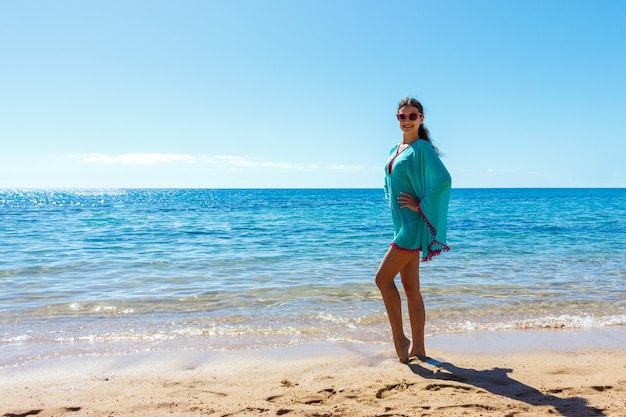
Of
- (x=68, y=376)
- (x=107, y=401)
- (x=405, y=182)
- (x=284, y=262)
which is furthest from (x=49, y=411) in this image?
(x=284, y=262)

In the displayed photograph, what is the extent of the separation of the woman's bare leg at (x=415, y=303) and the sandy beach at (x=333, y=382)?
0.57ft

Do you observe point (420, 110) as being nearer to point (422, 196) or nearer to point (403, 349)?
point (422, 196)

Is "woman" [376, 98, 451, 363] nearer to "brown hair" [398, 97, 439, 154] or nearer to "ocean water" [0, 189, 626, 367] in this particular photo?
"brown hair" [398, 97, 439, 154]

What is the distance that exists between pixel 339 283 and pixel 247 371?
12.7 feet

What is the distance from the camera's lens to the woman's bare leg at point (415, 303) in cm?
392

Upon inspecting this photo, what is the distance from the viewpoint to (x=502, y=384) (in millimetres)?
3439

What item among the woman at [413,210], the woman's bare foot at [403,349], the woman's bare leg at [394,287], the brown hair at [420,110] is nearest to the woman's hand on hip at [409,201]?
the woman at [413,210]

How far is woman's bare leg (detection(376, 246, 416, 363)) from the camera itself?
3816 mm

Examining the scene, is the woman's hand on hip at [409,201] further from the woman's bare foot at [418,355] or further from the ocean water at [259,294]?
the ocean water at [259,294]

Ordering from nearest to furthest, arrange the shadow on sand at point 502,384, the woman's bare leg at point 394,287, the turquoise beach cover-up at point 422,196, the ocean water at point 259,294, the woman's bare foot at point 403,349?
the shadow on sand at point 502,384 < the turquoise beach cover-up at point 422,196 < the woman's bare leg at point 394,287 < the woman's bare foot at point 403,349 < the ocean water at point 259,294

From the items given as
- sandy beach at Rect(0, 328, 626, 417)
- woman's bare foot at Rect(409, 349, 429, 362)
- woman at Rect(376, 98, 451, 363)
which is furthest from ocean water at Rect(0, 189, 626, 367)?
woman at Rect(376, 98, 451, 363)

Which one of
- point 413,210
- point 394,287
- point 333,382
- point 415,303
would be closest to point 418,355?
point 415,303

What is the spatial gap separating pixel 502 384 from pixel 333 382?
1152 mm

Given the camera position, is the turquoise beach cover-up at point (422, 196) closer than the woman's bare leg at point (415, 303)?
Yes
